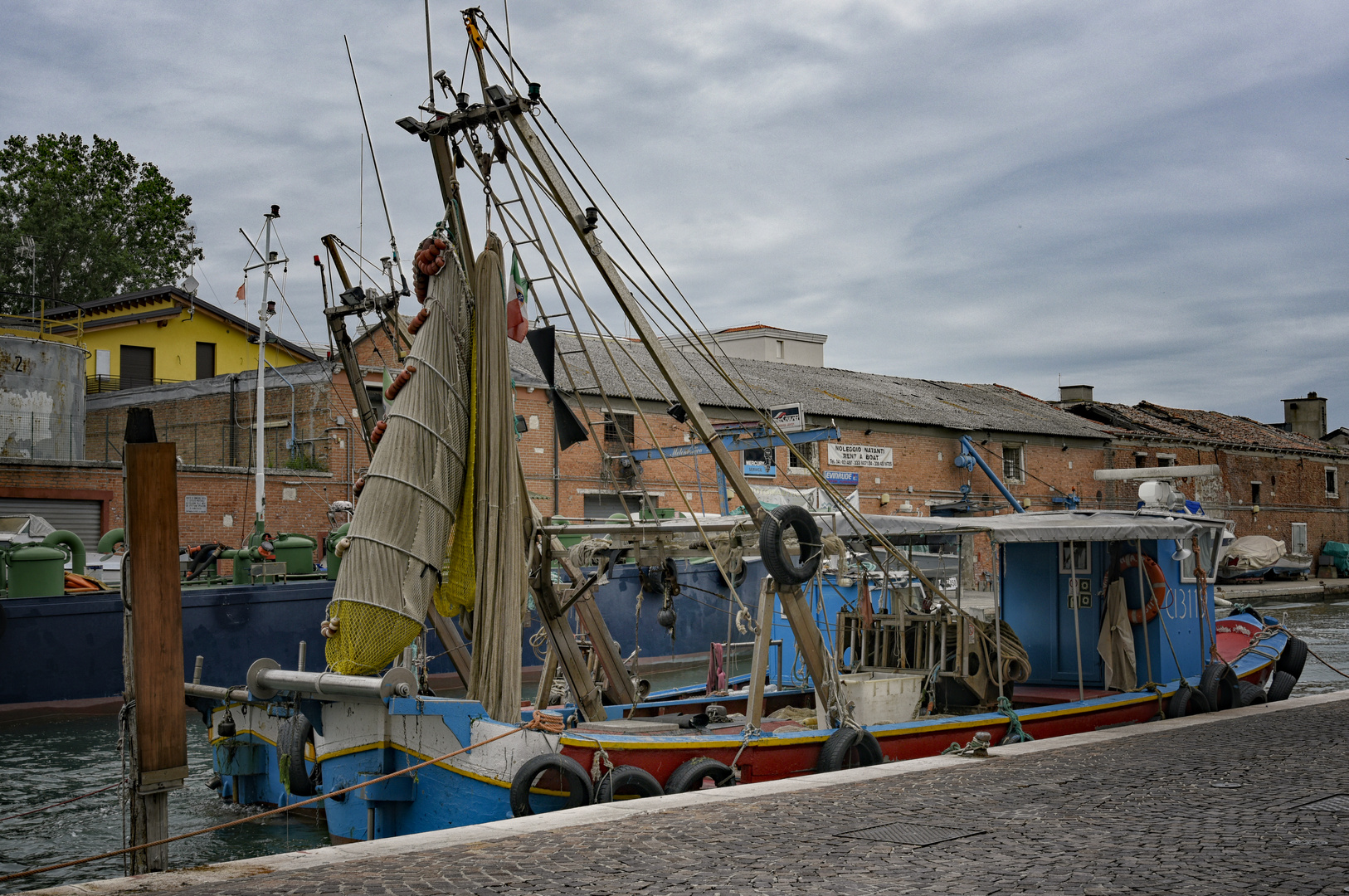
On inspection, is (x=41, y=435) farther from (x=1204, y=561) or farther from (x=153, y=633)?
(x=1204, y=561)

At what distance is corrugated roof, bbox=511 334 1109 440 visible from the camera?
113 ft

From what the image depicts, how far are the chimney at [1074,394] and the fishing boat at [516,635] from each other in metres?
44.3

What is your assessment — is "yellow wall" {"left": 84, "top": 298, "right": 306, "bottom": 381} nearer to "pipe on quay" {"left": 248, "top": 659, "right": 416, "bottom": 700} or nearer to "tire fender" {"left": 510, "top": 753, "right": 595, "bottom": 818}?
"pipe on quay" {"left": 248, "top": 659, "right": 416, "bottom": 700}

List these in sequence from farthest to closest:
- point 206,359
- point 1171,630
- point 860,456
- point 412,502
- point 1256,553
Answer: point 1256,553, point 206,359, point 860,456, point 1171,630, point 412,502

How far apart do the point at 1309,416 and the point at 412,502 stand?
6418 centimetres

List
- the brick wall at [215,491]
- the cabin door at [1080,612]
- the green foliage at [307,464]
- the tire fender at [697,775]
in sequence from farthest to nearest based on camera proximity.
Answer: the green foliage at [307,464] → the brick wall at [215,491] → the cabin door at [1080,612] → the tire fender at [697,775]

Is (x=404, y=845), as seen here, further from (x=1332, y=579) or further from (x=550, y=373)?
(x=1332, y=579)

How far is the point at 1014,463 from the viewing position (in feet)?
149

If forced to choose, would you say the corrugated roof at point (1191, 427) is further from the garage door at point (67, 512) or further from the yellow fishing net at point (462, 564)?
the yellow fishing net at point (462, 564)

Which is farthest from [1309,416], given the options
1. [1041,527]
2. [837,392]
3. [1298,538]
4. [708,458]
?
[1041,527]

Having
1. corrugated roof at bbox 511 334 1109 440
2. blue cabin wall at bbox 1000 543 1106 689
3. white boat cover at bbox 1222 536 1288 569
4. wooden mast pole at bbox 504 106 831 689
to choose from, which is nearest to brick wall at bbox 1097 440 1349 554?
white boat cover at bbox 1222 536 1288 569

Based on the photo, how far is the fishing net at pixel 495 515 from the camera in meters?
9.50

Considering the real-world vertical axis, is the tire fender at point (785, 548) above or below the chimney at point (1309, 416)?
below

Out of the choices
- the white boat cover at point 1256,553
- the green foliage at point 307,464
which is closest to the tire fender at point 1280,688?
the green foliage at point 307,464
